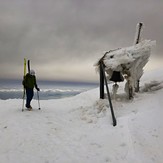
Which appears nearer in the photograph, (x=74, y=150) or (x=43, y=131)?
(x=74, y=150)

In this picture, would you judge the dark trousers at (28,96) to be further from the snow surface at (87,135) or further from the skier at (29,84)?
the snow surface at (87,135)

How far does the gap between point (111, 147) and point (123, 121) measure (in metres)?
1.85

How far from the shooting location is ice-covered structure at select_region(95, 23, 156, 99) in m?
12.7

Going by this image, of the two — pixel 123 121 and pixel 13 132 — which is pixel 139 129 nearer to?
pixel 123 121

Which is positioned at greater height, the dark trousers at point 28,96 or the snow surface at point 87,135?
the dark trousers at point 28,96

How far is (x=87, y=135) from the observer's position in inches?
370

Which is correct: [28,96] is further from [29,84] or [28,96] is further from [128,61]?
[128,61]

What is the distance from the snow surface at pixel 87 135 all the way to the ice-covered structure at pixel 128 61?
151 centimetres

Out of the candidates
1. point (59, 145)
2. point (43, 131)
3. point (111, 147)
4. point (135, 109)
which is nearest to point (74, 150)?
point (59, 145)

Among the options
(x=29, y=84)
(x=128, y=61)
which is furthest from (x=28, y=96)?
(x=128, y=61)

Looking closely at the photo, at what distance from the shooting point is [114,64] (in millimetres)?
12695

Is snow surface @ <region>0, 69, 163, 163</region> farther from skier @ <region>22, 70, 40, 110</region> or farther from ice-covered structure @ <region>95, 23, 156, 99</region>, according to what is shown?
ice-covered structure @ <region>95, 23, 156, 99</region>

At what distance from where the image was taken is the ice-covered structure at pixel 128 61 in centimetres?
1268

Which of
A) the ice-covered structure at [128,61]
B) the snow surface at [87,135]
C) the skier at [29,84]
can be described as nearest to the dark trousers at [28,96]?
the skier at [29,84]
